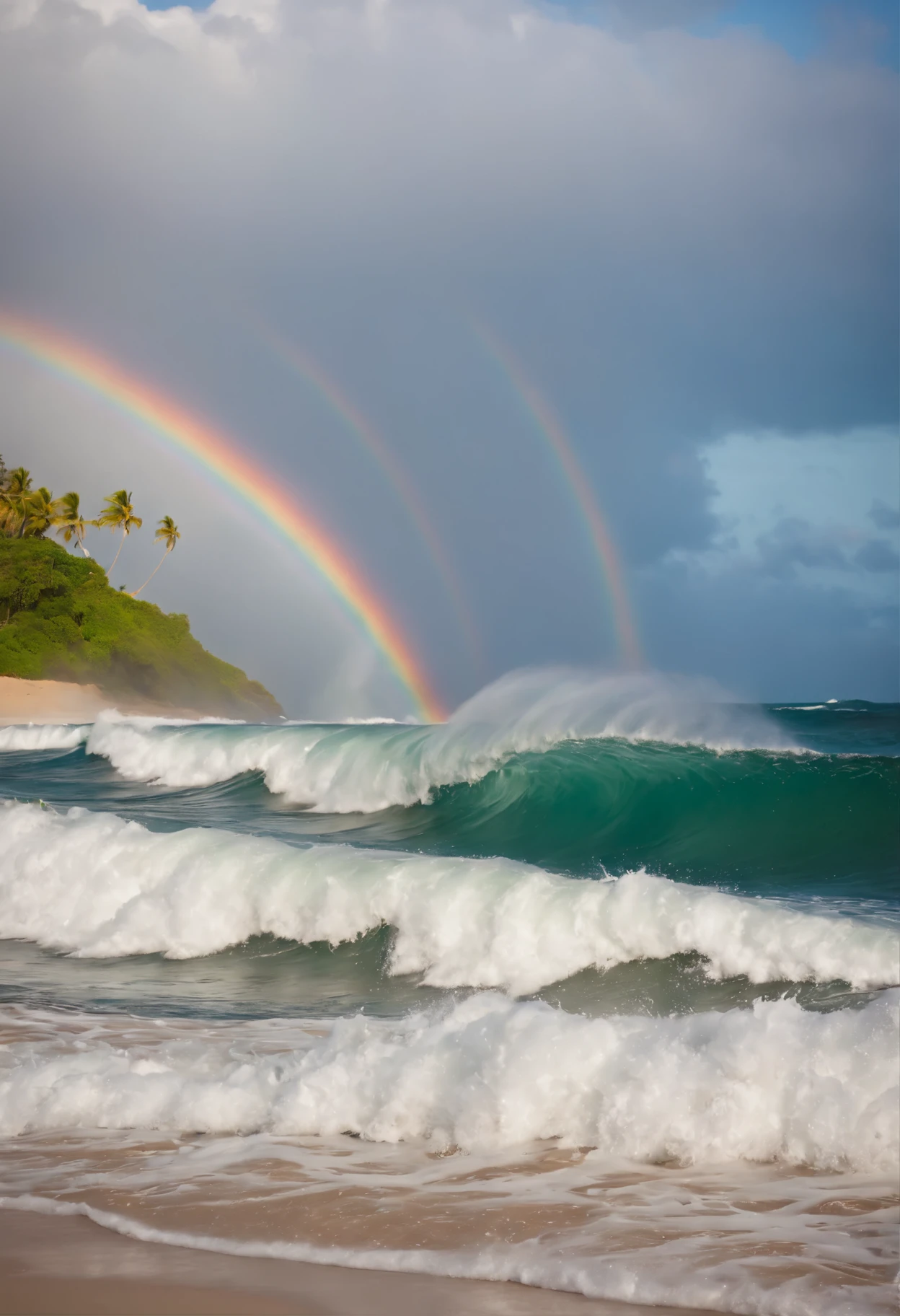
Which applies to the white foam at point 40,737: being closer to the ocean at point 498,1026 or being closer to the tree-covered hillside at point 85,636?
the ocean at point 498,1026

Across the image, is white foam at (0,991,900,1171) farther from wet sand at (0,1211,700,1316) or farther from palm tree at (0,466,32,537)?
palm tree at (0,466,32,537)

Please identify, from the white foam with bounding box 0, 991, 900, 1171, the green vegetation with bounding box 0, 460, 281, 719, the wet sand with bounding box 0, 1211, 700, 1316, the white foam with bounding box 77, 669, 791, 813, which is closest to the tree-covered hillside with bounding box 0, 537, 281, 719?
the green vegetation with bounding box 0, 460, 281, 719

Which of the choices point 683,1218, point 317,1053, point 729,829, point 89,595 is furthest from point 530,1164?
point 89,595

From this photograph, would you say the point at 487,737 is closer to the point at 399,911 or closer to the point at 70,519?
the point at 399,911

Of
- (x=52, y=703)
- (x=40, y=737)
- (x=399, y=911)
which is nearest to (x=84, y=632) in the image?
(x=52, y=703)

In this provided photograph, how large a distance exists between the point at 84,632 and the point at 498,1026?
52749 millimetres

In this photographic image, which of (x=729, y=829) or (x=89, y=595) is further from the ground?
(x=89, y=595)

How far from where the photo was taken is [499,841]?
14820 mm

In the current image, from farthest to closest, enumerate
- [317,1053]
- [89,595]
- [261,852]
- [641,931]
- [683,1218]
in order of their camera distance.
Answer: [89,595] → [261,852] → [641,931] → [317,1053] → [683,1218]

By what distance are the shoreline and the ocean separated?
1238 inches

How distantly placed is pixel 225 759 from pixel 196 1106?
1719 centimetres

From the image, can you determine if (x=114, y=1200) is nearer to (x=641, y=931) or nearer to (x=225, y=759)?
(x=641, y=931)

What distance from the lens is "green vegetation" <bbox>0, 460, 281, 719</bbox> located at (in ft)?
173

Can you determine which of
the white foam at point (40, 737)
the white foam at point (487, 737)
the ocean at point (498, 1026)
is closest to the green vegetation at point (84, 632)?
the white foam at point (40, 737)
